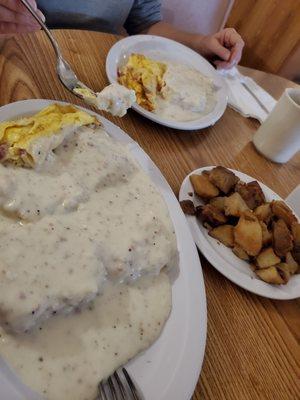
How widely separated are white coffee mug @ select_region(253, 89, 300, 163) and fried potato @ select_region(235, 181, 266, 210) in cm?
28

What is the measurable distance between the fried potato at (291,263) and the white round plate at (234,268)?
0.7 inches

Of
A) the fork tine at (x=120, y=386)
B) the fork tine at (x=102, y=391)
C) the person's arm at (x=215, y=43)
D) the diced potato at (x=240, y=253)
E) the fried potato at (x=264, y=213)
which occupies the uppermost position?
the person's arm at (x=215, y=43)

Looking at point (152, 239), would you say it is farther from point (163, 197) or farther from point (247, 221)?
point (247, 221)

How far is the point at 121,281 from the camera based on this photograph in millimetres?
719

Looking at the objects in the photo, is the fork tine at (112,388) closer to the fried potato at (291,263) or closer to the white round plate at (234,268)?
the white round plate at (234,268)

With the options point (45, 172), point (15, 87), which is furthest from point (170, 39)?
point (45, 172)

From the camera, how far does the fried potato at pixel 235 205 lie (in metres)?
0.94

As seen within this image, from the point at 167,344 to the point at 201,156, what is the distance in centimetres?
66

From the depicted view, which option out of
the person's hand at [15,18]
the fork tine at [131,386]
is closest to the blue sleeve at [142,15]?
the person's hand at [15,18]

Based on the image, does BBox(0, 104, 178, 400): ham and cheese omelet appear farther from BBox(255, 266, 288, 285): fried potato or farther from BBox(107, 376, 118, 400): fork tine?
BBox(255, 266, 288, 285): fried potato

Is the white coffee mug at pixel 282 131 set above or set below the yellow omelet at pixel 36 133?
above

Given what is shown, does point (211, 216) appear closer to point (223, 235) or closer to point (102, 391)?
point (223, 235)

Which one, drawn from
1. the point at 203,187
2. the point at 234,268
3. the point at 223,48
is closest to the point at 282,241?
the point at 234,268

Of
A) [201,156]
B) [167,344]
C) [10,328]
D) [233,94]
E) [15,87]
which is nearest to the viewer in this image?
[10,328]
